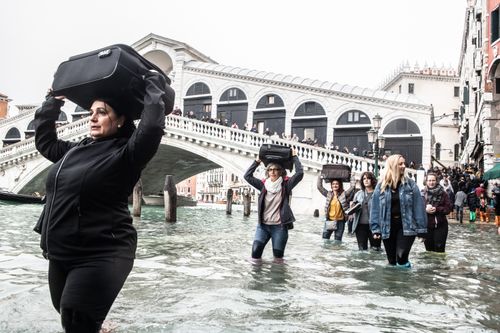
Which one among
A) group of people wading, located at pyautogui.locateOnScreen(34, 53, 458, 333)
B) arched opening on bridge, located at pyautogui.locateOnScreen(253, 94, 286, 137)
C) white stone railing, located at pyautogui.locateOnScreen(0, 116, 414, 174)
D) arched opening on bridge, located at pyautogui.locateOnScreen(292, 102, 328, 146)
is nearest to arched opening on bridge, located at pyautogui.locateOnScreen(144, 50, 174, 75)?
arched opening on bridge, located at pyautogui.locateOnScreen(253, 94, 286, 137)

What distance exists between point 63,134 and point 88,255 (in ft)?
88.2

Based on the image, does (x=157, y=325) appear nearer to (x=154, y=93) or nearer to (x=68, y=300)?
(x=68, y=300)

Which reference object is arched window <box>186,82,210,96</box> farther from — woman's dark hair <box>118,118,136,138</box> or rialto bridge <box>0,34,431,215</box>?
woman's dark hair <box>118,118,136,138</box>

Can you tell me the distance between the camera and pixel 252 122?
3170 centimetres

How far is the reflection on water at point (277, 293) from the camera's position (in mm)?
3557

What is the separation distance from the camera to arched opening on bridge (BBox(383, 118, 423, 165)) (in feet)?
88.6

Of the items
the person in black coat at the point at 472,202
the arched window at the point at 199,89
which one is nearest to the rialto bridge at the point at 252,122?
the arched window at the point at 199,89

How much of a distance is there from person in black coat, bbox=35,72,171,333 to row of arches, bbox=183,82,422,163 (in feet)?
77.1

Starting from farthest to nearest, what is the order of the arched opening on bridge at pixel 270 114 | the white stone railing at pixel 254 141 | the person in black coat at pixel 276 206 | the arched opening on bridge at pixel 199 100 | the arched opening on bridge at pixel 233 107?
the arched opening on bridge at pixel 199 100 < the arched opening on bridge at pixel 233 107 < the arched opening on bridge at pixel 270 114 < the white stone railing at pixel 254 141 < the person in black coat at pixel 276 206

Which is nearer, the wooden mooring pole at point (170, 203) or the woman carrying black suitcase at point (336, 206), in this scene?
the woman carrying black suitcase at point (336, 206)

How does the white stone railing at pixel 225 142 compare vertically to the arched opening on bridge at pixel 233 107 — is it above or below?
below

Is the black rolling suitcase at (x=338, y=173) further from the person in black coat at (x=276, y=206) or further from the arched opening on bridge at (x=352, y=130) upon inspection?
the arched opening on bridge at (x=352, y=130)

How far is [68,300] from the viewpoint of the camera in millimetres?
2225

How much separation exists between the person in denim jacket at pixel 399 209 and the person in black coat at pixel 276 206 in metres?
1.05
